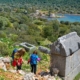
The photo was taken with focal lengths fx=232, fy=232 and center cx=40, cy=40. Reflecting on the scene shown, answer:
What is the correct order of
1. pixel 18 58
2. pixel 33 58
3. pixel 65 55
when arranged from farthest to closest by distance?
1. pixel 33 58
2. pixel 18 58
3. pixel 65 55

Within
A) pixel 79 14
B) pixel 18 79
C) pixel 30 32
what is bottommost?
pixel 79 14

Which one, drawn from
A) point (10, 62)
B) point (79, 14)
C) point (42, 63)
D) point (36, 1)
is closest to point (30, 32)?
point (42, 63)

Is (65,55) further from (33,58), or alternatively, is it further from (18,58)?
(18,58)

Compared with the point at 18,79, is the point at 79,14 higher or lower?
lower

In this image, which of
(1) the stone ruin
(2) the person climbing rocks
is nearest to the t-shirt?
(2) the person climbing rocks

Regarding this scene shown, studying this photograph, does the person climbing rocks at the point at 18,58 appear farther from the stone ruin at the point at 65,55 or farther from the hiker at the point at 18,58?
the stone ruin at the point at 65,55

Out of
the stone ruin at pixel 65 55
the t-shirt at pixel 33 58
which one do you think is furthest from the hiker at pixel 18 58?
the stone ruin at pixel 65 55

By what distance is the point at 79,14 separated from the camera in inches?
5079

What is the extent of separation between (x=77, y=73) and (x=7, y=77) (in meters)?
4.59

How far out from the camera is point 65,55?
1034 centimetres

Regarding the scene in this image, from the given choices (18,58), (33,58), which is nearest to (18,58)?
(18,58)

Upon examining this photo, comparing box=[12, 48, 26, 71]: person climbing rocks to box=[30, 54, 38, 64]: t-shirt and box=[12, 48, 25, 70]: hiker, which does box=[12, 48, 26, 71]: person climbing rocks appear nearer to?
box=[12, 48, 25, 70]: hiker

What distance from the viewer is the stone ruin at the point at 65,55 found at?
34.1ft

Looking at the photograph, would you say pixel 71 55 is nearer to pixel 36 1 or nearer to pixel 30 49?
pixel 30 49
